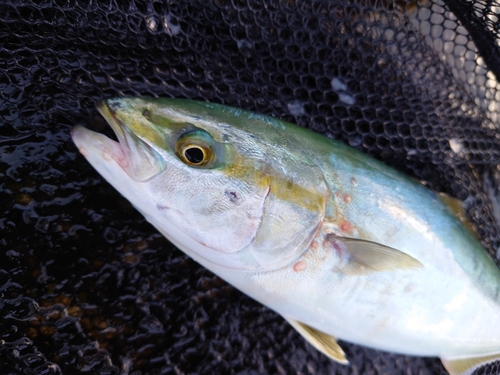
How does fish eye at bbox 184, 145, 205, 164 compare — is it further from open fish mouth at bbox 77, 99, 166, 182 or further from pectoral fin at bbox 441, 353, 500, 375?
pectoral fin at bbox 441, 353, 500, 375

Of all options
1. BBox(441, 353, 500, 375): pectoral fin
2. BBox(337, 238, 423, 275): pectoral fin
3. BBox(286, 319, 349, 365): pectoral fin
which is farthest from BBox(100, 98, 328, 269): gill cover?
BBox(441, 353, 500, 375): pectoral fin

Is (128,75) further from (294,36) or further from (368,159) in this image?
(368,159)

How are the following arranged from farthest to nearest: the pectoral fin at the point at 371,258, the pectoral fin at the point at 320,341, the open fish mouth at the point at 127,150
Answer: the pectoral fin at the point at 320,341, the pectoral fin at the point at 371,258, the open fish mouth at the point at 127,150

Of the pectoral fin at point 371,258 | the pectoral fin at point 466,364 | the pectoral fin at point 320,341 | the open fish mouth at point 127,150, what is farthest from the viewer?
the pectoral fin at point 466,364

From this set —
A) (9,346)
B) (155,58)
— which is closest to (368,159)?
(155,58)

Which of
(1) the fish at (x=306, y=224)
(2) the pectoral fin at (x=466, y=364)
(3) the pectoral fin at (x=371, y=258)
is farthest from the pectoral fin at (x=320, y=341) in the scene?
(2) the pectoral fin at (x=466, y=364)

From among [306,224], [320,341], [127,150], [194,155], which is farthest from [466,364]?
[127,150]

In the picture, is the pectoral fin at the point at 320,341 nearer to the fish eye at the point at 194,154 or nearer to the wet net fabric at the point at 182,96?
the wet net fabric at the point at 182,96

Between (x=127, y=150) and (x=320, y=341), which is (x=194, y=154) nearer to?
(x=127, y=150)
